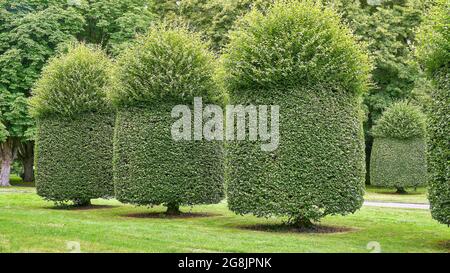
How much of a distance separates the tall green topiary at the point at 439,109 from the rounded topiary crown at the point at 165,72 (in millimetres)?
7381

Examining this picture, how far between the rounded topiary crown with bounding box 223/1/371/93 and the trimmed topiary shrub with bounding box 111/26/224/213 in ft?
9.78

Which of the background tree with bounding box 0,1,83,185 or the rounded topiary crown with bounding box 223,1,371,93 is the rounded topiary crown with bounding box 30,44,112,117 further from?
the background tree with bounding box 0,1,83,185

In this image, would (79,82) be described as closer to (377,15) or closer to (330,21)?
(330,21)

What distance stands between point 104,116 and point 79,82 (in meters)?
1.53

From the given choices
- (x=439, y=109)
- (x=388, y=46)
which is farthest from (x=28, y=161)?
(x=439, y=109)

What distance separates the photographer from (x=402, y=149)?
32.2 meters

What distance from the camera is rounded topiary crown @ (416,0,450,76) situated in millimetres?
11938

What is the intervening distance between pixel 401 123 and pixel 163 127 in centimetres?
1880

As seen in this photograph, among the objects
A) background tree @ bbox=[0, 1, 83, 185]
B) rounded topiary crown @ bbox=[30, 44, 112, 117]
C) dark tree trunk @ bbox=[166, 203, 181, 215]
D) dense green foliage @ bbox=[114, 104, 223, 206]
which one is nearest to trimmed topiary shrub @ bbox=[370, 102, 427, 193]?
dark tree trunk @ bbox=[166, 203, 181, 215]

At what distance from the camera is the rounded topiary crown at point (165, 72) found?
1762 centimetres

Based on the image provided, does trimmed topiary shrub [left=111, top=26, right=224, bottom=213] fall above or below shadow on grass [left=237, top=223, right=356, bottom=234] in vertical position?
above
